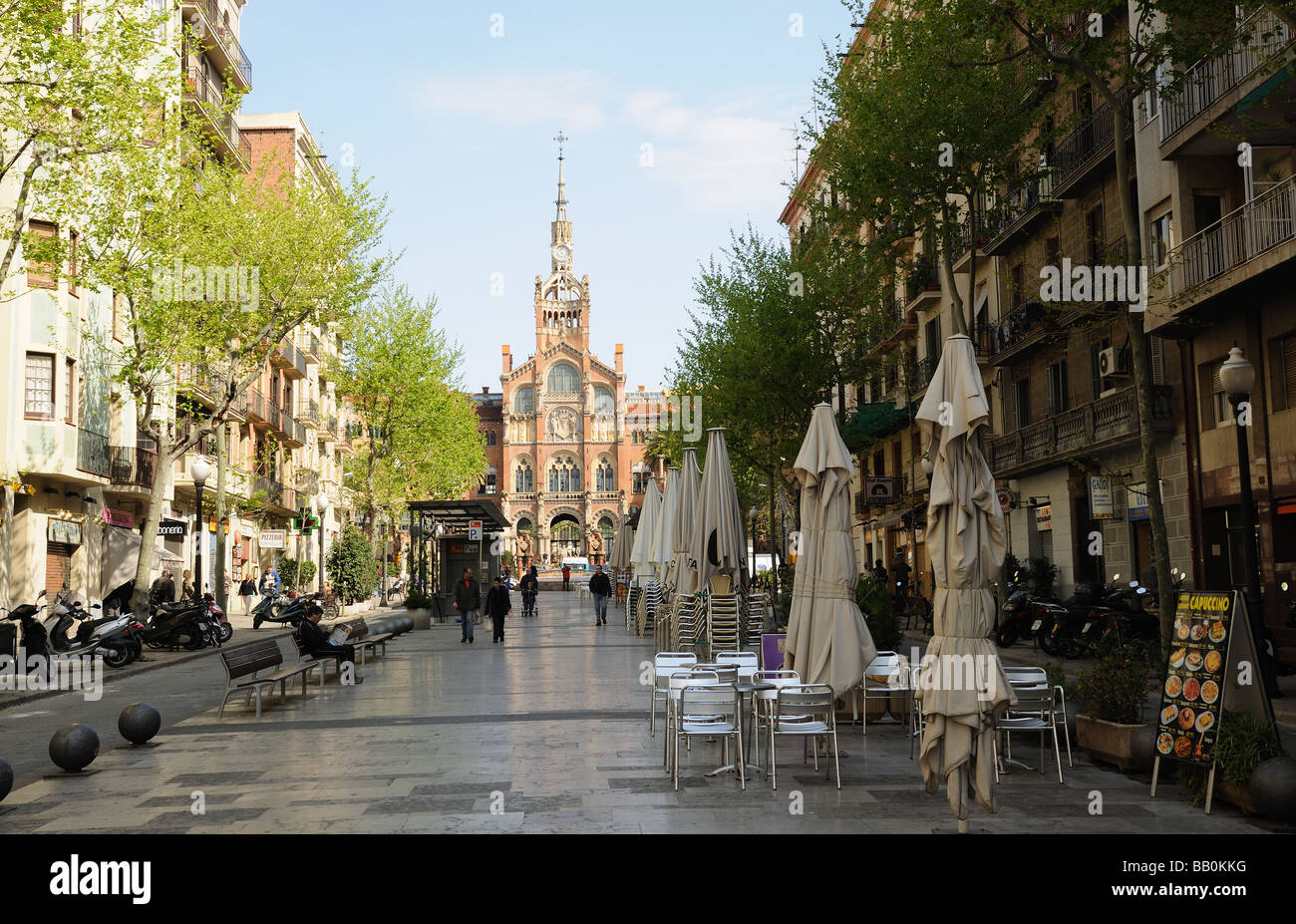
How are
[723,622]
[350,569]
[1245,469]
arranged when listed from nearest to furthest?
[1245,469] < [723,622] < [350,569]

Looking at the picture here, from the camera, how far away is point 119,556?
28156mm

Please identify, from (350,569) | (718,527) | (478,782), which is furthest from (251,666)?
(350,569)

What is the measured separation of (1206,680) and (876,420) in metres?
33.1

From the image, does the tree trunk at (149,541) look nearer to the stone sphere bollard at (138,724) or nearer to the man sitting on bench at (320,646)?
the man sitting on bench at (320,646)

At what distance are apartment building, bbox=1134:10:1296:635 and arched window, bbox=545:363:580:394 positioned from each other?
8770 cm

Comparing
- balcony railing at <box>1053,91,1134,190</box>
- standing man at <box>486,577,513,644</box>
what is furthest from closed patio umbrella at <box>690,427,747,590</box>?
balcony railing at <box>1053,91,1134,190</box>

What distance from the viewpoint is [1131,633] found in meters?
17.8

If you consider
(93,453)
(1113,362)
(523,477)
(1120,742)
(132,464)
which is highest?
(523,477)

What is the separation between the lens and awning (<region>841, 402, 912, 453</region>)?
3853 centimetres
